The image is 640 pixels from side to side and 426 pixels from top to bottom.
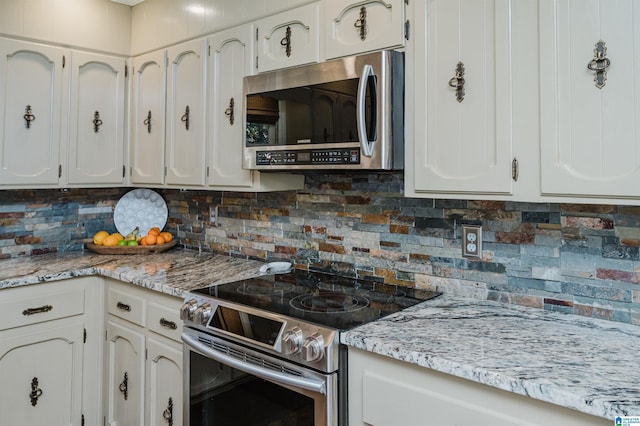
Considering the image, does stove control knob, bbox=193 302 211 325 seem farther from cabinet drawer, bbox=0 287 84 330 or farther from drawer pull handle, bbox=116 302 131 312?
cabinet drawer, bbox=0 287 84 330

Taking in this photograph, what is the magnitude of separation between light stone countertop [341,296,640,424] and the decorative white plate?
6.95 feet

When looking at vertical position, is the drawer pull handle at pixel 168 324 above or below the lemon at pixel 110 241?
below

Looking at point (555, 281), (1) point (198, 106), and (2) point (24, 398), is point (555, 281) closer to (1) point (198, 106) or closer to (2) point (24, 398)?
(1) point (198, 106)

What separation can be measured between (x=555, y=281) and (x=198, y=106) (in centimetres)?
186

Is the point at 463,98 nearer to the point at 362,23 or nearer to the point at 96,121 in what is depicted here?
the point at 362,23

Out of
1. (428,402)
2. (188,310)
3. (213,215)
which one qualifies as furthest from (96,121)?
(428,402)

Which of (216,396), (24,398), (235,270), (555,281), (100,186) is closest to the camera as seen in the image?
(555,281)

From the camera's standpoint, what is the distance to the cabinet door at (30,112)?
2449mm

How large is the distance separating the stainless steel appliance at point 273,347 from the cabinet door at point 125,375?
1.54 feet

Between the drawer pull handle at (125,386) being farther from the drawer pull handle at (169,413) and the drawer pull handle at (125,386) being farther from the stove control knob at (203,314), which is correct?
the stove control knob at (203,314)

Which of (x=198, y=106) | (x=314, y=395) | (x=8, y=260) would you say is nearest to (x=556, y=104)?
(x=314, y=395)

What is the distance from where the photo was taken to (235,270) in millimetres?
2346

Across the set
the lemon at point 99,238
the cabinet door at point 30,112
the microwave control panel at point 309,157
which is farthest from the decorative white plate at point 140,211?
the microwave control panel at point 309,157

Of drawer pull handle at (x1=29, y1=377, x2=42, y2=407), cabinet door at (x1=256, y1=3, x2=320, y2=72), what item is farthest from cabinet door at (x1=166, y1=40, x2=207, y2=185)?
drawer pull handle at (x1=29, y1=377, x2=42, y2=407)
